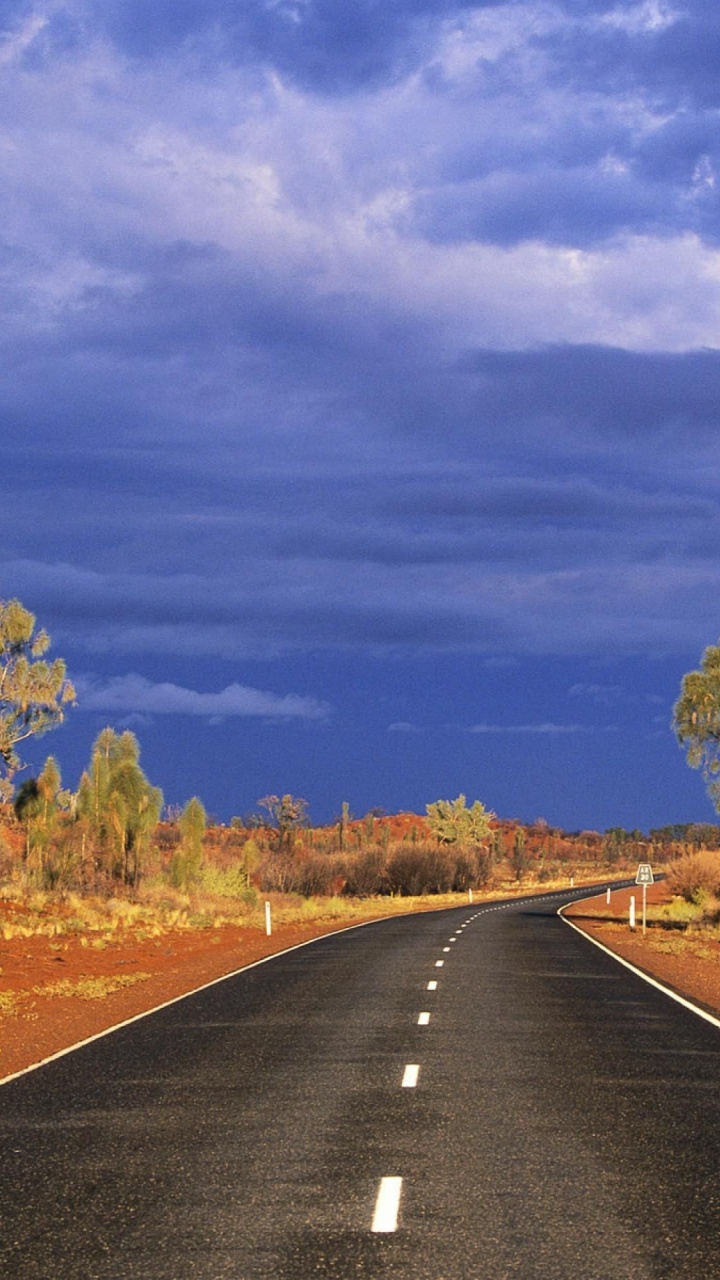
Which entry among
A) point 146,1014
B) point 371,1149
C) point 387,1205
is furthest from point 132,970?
point 387,1205

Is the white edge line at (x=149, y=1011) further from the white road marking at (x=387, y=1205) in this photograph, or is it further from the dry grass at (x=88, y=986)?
the white road marking at (x=387, y=1205)

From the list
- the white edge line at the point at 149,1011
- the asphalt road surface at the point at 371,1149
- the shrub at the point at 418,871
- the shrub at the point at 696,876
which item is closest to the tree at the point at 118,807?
the white edge line at the point at 149,1011

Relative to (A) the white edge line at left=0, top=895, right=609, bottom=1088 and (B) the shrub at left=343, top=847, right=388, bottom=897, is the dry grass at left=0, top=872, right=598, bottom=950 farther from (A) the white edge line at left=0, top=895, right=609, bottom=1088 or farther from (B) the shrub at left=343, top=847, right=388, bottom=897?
(B) the shrub at left=343, top=847, right=388, bottom=897

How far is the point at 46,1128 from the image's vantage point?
32.7ft

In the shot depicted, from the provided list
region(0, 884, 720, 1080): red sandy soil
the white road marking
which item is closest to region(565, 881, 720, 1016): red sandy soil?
region(0, 884, 720, 1080): red sandy soil

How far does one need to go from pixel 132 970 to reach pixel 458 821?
96.1 meters

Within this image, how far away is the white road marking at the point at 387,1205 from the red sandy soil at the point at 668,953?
11.6 meters

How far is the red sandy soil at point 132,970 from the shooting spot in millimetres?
17297

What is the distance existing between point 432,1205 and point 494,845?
136 meters

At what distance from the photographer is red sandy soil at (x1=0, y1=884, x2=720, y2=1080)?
1730 cm

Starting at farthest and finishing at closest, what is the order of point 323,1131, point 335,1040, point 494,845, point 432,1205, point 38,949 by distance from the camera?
1. point 494,845
2. point 38,949
3. point 335,1040
4. point 323,1131
5. point 432,1205

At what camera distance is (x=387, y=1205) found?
7.45m

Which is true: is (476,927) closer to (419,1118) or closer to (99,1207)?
(419,1118)

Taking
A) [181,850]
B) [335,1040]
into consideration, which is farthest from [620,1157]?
[181,850]
